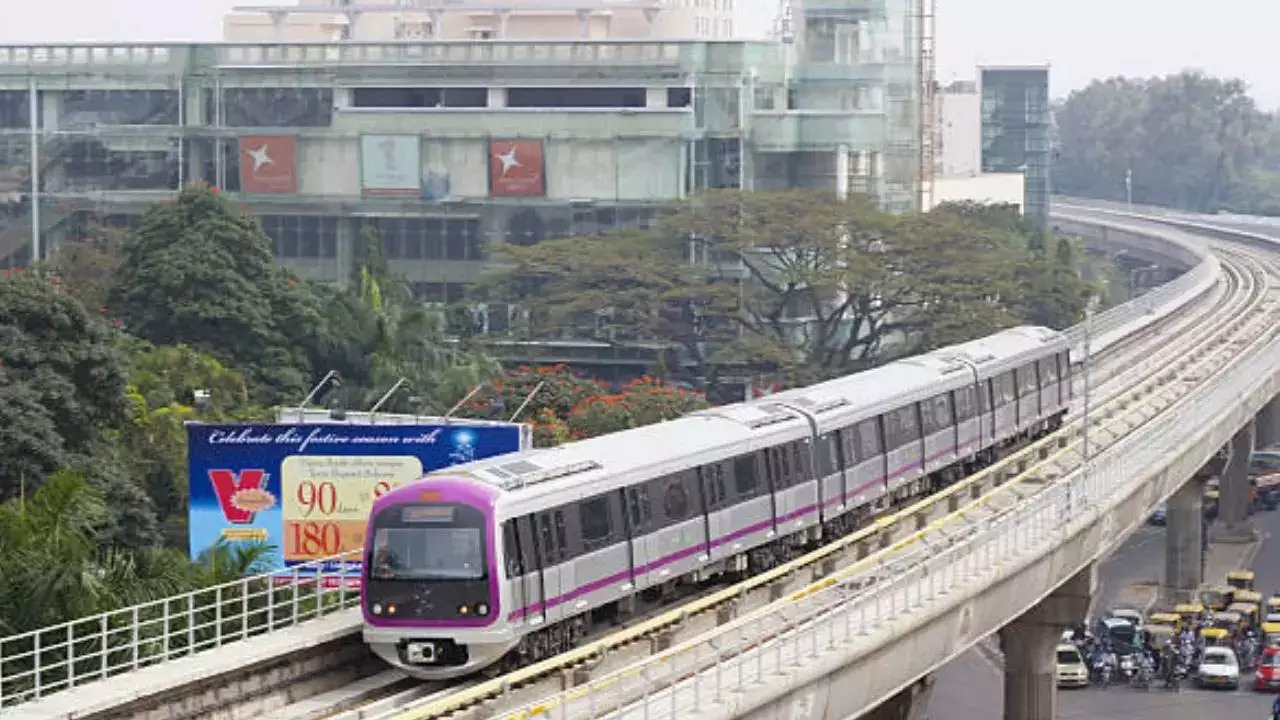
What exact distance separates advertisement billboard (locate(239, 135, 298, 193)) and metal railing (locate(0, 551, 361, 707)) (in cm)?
6079

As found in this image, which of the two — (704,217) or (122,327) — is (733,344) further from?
(122,327)

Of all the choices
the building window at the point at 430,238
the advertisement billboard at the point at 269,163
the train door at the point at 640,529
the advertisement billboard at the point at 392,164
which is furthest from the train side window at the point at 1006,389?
the advertisement billboard at the point at 269,163

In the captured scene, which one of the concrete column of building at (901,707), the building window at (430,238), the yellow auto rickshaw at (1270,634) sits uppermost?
the building window at (430,238)

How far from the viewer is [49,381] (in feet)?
161

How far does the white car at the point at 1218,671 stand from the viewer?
59.2 meters

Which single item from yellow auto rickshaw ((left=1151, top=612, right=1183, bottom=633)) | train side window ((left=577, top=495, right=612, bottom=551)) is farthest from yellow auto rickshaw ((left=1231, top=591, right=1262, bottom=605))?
train side window ((left=577, top=495, right=612, bottom=551))

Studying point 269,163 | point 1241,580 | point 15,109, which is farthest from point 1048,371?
point 15,109

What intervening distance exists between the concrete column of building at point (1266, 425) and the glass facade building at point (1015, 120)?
56476 millimetres

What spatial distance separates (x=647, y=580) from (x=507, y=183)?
60958mm

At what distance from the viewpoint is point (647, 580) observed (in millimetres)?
34594

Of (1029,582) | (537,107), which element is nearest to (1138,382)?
(537,107)

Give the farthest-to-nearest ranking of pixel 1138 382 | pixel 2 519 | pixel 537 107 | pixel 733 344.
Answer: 1. pixel 537 107
2. pixel 733 344
3. pixel 1138 382
4. pixel 2 519

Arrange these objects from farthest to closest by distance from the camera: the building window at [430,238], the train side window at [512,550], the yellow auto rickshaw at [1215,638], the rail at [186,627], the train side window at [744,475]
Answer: the building window at [430,238], the yellow auto rickshaw at [1215,638], the train side window at [744,475], the train side window at [512,550], the rail at [186,627]

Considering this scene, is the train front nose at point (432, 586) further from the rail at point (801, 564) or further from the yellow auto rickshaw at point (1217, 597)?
the yellow auto rickshaw at point (1217, 597)
